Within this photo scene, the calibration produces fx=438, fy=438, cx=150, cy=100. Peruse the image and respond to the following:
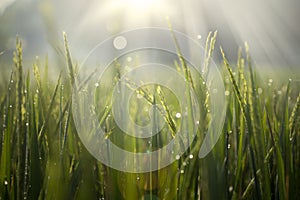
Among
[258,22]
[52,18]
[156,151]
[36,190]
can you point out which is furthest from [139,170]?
[258,22]

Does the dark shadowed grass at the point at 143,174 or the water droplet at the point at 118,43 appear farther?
the water droplet at the point at 118,43

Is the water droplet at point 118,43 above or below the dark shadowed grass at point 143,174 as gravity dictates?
above

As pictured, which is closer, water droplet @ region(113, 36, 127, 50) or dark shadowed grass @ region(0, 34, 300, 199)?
dark shadowed grass @ region(0, 34, 300, 199)

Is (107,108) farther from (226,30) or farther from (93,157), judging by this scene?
(226,30)

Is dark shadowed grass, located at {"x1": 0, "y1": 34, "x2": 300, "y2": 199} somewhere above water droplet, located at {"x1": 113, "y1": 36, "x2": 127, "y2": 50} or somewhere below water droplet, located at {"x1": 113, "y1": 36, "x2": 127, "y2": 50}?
below

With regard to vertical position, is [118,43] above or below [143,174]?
above

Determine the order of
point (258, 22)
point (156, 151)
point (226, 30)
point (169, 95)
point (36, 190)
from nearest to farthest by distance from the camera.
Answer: point (36, 190)
point (156, 151)
point (169, 95)
point (258, 22)
point (226, 30)

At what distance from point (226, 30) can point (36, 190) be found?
57.2ft

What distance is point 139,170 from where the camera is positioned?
0.70 meters

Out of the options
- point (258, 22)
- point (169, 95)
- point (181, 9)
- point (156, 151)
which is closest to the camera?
point (156, 151)

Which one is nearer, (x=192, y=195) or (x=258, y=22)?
(x=192, y=195)

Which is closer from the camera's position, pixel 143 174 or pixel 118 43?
pixel 143 174

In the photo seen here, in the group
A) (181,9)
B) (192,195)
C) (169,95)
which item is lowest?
(192,195)

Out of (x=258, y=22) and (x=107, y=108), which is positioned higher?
(x=258, y=22)
